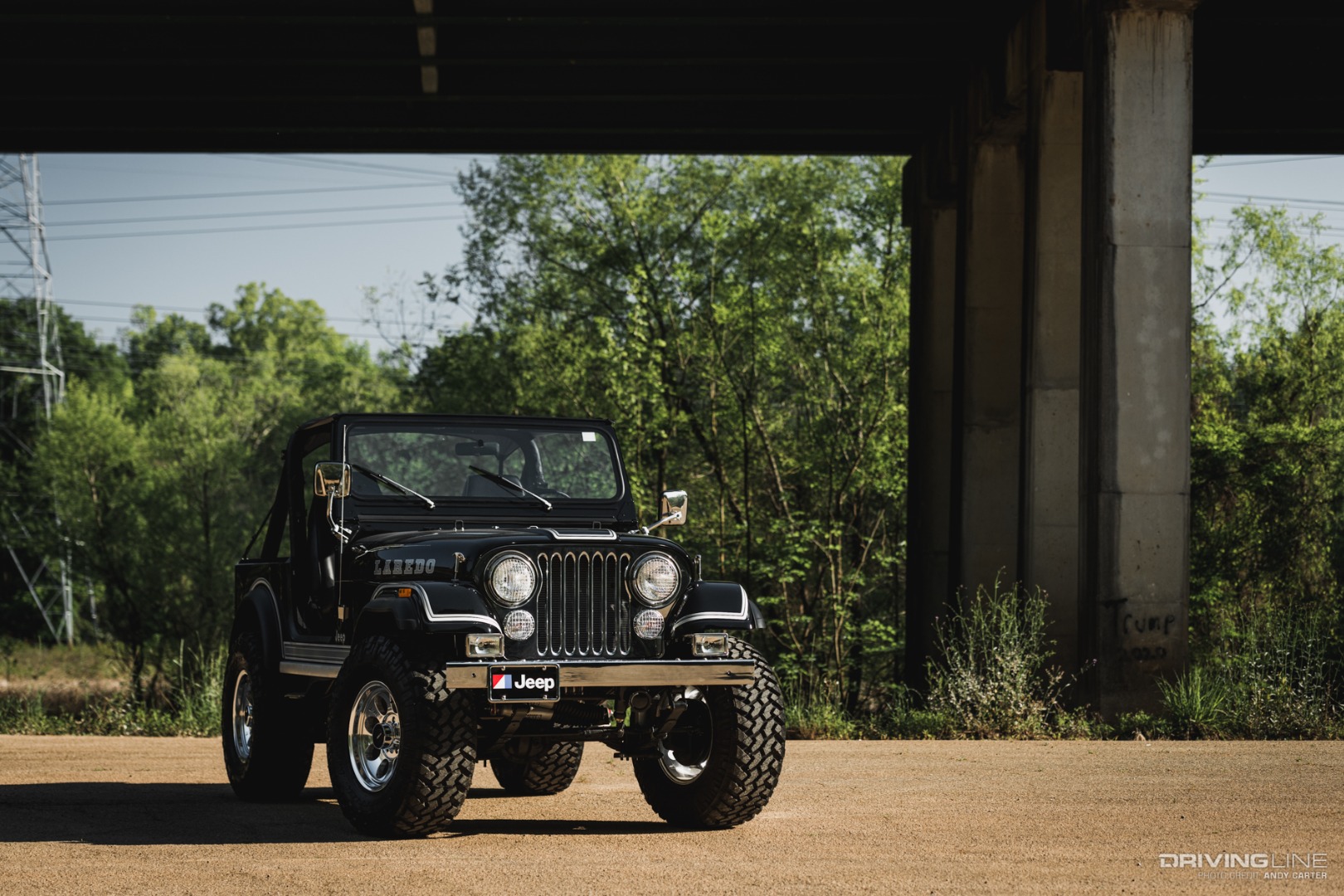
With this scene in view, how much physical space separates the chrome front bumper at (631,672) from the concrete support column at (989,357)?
45.9 feet

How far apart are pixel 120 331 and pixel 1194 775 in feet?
312

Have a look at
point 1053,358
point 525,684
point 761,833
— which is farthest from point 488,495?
point 1053,358

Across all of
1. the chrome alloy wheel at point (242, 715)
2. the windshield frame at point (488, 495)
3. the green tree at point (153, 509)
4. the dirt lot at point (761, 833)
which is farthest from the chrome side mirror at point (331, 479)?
the green tree at point (153, 509)

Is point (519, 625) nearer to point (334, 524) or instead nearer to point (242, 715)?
point (334, 524)

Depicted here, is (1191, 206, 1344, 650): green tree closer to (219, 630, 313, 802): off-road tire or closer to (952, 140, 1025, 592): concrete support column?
(952, 140, 1025, 592): concrete support column

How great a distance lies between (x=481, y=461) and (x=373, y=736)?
76.1 inches

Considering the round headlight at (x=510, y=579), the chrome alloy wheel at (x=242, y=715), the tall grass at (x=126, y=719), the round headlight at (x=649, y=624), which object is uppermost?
the round headlight at (x=510, y=579)

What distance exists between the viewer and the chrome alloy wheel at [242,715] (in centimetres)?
966

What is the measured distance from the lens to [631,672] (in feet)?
23.7

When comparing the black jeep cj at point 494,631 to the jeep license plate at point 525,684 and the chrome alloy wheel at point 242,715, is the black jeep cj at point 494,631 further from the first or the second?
the chrome alloy wheel at point 242,715

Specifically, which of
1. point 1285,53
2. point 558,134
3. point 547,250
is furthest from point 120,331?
point 1285,53

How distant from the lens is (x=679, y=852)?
7148mm

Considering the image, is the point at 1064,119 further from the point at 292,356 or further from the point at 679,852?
the point at 292,356

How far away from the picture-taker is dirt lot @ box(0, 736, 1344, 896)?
6.36 m
